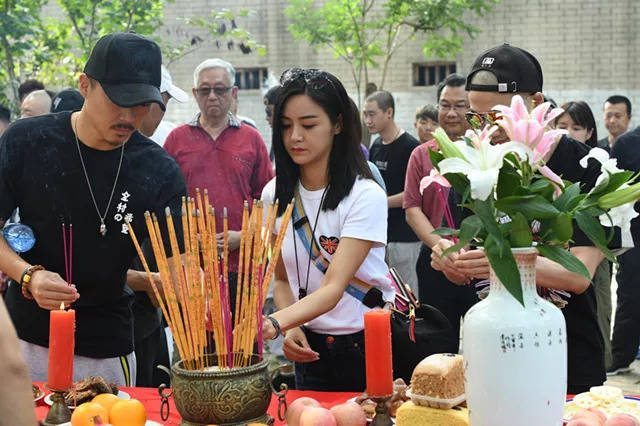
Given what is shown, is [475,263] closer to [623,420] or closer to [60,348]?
[623,420]

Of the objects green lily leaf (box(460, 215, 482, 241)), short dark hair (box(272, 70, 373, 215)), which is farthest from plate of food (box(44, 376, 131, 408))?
green lily leaf (box(460, 215, 482, 241))

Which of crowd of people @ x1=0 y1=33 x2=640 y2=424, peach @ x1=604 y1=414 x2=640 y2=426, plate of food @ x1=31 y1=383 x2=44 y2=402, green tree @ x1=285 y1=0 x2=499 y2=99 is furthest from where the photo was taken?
green tree @ x1=285 y1=0 x2=499 y2=99

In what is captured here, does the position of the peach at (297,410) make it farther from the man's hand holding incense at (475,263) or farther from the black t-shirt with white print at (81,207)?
the black t-shirt with white print at (81,207)

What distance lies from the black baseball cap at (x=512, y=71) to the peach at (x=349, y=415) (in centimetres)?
93

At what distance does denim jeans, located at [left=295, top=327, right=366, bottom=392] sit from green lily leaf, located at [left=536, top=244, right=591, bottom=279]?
86 centimetres

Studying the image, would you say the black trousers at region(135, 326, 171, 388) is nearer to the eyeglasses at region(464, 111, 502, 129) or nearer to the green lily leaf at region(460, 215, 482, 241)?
the eyeglasses at region(464, 111, 502, 129)

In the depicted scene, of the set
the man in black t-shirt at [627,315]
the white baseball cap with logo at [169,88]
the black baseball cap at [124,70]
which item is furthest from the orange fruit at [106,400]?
the man in black t-shirt at [627,315]

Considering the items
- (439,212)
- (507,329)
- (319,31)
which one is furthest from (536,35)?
(507,329)

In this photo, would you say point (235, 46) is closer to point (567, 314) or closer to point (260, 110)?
point (260, 110)

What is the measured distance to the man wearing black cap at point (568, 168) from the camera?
212cm

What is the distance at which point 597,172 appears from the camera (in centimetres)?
212

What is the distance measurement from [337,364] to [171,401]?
460 mm

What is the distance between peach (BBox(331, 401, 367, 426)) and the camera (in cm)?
175

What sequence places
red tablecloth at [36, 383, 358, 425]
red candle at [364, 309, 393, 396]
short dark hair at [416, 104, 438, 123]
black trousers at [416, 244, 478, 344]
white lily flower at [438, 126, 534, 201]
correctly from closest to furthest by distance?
1. white lily flower at [438, 126, 534, 201]
2. red candle at [364, 309, 393, 396]
3. red tablecloth at [36, 383, 358, 425]
4. black trousers at [416, 244, 478, 344]
5. short dark hair at [416, 104, 438, 123]
